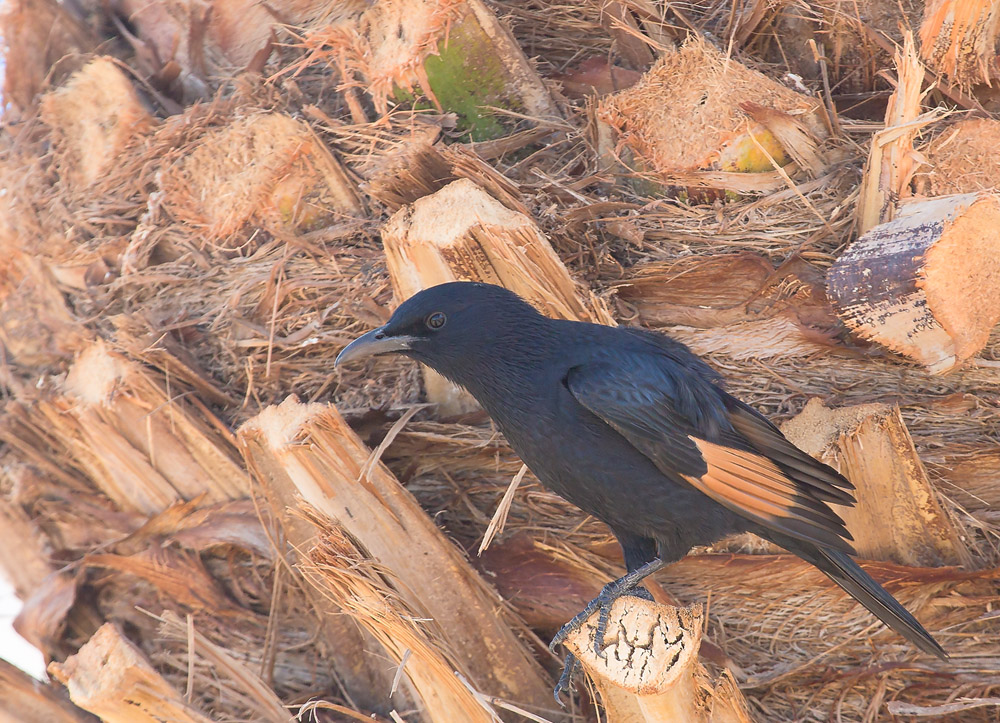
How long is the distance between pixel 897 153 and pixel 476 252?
1457 millimetres

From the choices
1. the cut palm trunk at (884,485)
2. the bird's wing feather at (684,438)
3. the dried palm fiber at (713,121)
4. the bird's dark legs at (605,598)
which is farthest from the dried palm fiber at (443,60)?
the bird's dark legs at (605,598)

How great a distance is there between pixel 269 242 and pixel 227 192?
26 centimetres

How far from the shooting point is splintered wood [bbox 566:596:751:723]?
2471 millimetres

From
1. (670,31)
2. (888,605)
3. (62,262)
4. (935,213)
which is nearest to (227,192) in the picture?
(62,262)

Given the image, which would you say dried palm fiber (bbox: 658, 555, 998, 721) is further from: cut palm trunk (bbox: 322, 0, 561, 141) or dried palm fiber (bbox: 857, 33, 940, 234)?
cut palm trunk (bbox: 322, 0, 561, 141)

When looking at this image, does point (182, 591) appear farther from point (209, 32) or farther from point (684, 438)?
point (209, 32)

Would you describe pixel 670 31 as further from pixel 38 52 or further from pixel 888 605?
pixel 38 52

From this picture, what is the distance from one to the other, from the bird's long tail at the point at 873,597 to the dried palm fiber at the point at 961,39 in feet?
5.92

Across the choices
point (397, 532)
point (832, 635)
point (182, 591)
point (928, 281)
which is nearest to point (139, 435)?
point (182, 591)

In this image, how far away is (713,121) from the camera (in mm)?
3338

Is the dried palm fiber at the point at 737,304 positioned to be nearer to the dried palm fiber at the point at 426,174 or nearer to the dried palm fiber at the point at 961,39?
the dried palm fiber at the point at 426,174

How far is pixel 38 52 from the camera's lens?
431 cm

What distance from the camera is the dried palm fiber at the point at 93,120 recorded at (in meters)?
4.05

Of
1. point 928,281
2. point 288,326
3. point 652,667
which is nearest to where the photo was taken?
point 652,667
